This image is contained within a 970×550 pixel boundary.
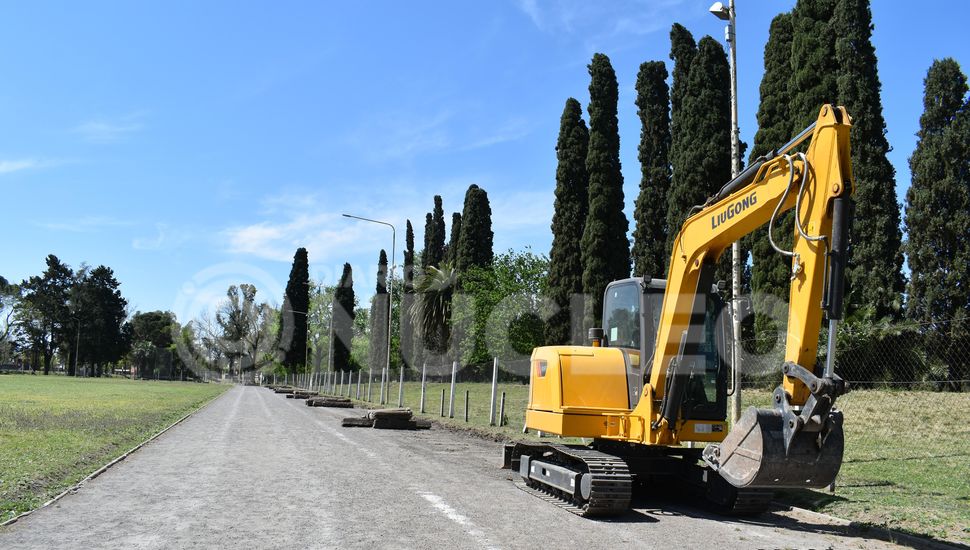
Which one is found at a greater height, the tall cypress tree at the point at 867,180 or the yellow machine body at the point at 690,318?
→ the tall cypress tree at the point at 867,180

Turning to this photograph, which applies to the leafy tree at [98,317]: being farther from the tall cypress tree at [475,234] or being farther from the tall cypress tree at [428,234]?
the tall cypress tree at [475,234]

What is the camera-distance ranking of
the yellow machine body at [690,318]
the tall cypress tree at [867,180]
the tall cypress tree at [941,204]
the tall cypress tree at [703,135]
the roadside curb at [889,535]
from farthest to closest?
the tall cypress tree at [703,135], the tall cypress tree at [867,180], the tall cypress tree at [941,204], the roadside curb at [889,535], the yellow machine body at [690,318]

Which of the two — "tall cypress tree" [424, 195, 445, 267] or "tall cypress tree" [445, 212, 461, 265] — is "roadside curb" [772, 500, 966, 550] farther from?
"tall cypress tree" [424, 195, 445, 267]

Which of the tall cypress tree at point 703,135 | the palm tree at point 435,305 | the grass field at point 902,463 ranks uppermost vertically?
the tall cypress tree at point 703,135

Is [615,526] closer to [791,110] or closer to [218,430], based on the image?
[218,430]

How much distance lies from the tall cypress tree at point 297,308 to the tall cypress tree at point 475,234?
40.6 m

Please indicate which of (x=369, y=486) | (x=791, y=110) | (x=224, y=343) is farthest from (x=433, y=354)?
(x=224, y=343)

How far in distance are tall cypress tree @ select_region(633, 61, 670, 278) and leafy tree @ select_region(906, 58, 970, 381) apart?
37.0 ft

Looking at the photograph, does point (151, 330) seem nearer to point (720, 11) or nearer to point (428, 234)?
A: point (428, 234)

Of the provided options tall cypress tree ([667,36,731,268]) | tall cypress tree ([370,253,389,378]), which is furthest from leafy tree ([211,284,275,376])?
tall cypress tree ([667,36,731,268])

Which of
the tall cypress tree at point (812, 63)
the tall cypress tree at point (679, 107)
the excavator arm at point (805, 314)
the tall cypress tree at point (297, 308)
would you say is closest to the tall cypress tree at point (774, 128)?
the tall cypress tree at point (812, 63)

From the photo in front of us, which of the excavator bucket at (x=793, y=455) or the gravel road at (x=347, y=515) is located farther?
the gravel road at (x=347, y=515)

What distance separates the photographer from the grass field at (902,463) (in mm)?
8289

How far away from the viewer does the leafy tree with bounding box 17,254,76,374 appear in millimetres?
115250
